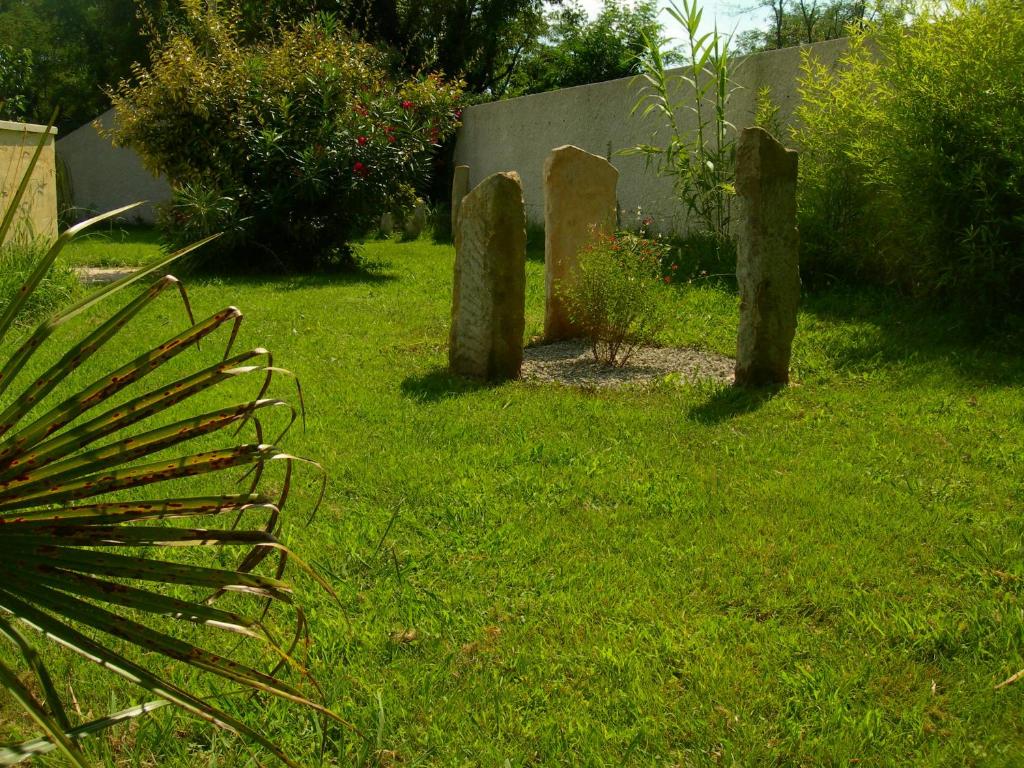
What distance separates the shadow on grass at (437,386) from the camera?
6.04 m

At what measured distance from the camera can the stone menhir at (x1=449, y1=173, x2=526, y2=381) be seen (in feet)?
20.5

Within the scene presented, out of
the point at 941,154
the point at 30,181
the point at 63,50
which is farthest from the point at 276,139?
the point at 63,50

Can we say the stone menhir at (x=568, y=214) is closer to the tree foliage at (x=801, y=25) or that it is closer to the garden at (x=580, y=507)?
the garden at (x=580, y=507)

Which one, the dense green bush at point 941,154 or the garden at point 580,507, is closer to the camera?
the garden at point 580,507

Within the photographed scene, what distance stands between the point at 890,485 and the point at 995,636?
4.55 ft

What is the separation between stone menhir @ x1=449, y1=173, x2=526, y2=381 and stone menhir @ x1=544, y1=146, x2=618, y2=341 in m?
1.40

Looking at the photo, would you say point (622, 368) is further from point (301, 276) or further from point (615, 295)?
point (301, 276)

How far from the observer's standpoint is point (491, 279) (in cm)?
628

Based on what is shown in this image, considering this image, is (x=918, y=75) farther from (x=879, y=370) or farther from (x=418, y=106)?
(x=418, y=106)

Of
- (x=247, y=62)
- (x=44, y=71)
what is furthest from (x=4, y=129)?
(x=44, y=71)

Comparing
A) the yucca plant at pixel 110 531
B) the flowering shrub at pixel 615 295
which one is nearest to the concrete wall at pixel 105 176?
the flowering shrub at pixel 615 295

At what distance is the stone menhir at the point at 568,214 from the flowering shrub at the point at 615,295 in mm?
443

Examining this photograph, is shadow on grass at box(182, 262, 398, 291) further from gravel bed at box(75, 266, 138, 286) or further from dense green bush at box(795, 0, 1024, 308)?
dense green bush at box(795, 0, 1024, 308)

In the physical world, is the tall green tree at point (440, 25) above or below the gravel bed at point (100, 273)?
above
